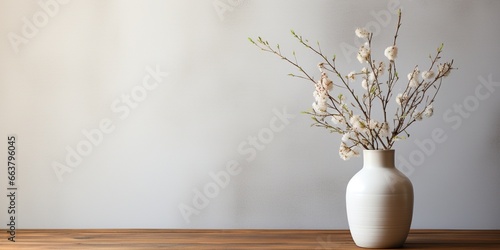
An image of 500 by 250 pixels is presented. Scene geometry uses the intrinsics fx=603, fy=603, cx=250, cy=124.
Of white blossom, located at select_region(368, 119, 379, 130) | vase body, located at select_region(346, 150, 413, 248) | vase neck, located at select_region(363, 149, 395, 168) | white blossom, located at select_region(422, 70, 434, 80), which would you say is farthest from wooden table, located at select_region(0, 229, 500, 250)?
white blossom, located at select_region(422, 70, 434, 80)

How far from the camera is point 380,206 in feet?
6.03

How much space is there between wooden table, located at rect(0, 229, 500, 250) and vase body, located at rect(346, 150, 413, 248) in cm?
7

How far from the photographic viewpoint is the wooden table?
76.0 inches

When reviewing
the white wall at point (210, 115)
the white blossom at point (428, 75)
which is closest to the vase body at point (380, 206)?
the white blossom at point (428, 75)

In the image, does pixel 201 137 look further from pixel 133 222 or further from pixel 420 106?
pixel 420 106

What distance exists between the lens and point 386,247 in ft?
6.16

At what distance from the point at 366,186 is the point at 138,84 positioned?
105 centimetres

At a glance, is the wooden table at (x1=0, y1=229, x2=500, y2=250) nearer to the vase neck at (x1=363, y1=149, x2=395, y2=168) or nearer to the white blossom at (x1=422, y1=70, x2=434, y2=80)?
the vase neck at (x1=363, y1=149, x2=395, y2=168)

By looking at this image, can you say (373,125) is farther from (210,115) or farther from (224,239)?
(210,115)

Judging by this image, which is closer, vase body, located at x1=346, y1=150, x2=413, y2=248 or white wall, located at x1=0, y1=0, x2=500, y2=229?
vase body, located at x1=346, y1=150, x2=413, y2=248

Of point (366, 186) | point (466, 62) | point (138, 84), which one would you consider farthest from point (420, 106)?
point (138, 84)

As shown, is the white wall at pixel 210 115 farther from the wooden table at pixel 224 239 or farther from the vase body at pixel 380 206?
the vase body at pixel 380 206

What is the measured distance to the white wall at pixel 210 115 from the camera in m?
2.36

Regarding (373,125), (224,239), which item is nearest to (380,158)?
(373,125)
